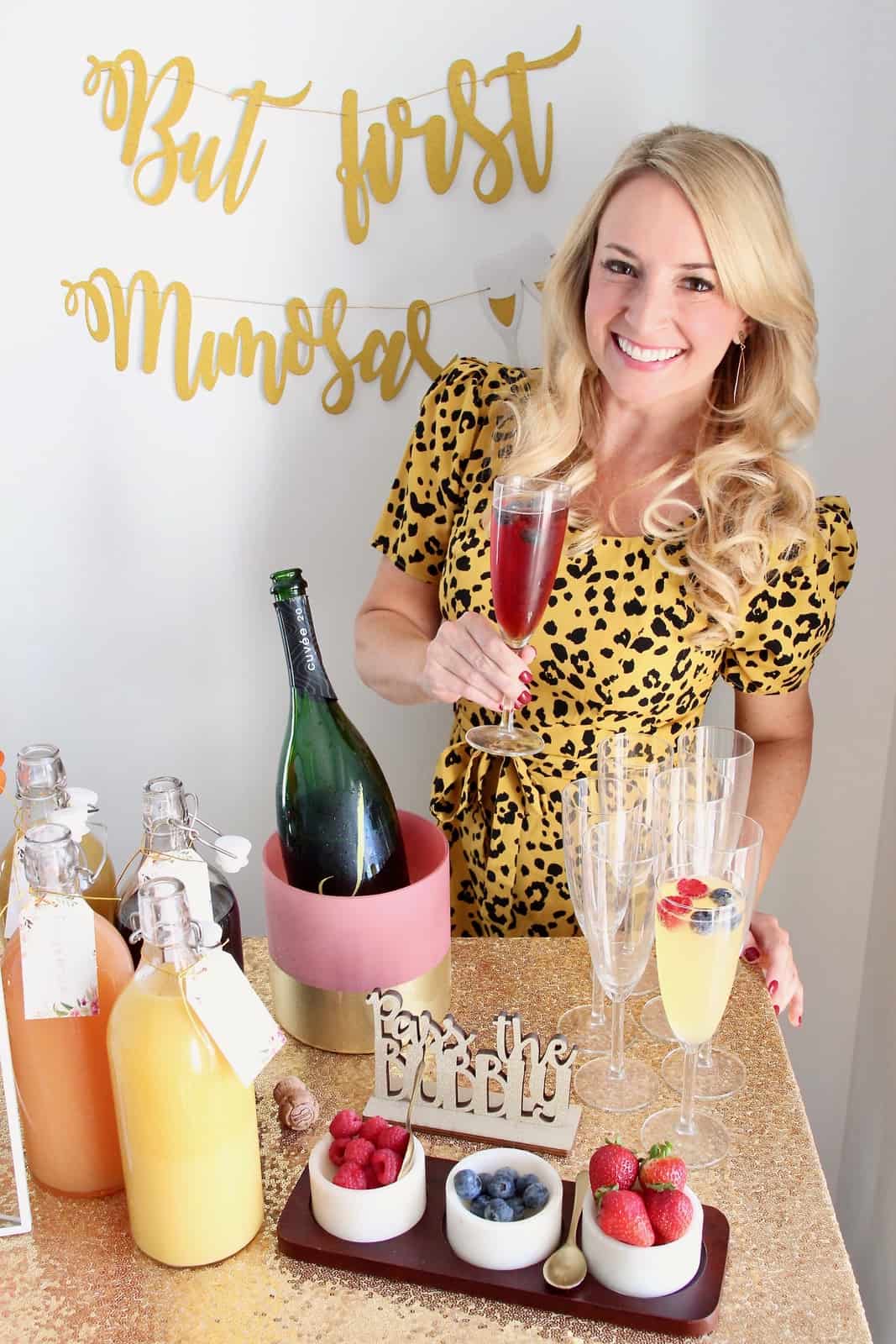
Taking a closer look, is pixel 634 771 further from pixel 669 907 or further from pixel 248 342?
pixel 248 342

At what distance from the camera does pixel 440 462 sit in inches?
69.7

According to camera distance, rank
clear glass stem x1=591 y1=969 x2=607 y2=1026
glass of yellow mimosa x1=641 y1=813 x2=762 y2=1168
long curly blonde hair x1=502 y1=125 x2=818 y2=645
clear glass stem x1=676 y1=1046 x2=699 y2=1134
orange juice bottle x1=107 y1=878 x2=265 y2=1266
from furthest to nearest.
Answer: long curly blonde hair x1=502 y1=125 x2=818 y2=645 → clear glass stem x1=591 y1=969 x2=607 y2=1026 → clear glass stem x1=676 y1=1046 x2=699 y2=1134 → glass of yellow mimosa x1=641 y1=813 x2=762 y2=1168 → orange juice bottle x1=107 y1=878 x2=265 y2=1266

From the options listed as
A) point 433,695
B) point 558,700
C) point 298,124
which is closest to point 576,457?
point 558,700

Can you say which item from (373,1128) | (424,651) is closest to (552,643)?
(424,651)

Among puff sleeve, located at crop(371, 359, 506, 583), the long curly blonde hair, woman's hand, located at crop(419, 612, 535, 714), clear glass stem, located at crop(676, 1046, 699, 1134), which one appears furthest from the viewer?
puff sleeve, located at crop(371, 359, 506, 583)

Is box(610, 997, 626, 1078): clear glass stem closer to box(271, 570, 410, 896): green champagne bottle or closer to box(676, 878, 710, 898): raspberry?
box(676, 878, 710, 898): raspberry

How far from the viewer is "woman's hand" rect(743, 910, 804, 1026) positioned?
1.34 metres

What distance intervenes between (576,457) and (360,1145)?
1097 mm

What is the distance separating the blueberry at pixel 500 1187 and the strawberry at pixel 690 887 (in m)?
0.27

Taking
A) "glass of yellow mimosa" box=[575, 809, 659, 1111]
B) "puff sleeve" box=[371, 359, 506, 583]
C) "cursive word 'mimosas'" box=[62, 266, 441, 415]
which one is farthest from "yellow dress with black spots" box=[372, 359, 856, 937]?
"glass of yellow mimosa" box=[575, 809, 659, 1111]

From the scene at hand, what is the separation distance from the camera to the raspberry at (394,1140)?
37.8 inches

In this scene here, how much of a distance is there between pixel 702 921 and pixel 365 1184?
340 mm

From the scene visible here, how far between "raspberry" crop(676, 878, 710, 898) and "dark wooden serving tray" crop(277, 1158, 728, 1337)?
256 millimetres

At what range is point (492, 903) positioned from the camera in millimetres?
1812
